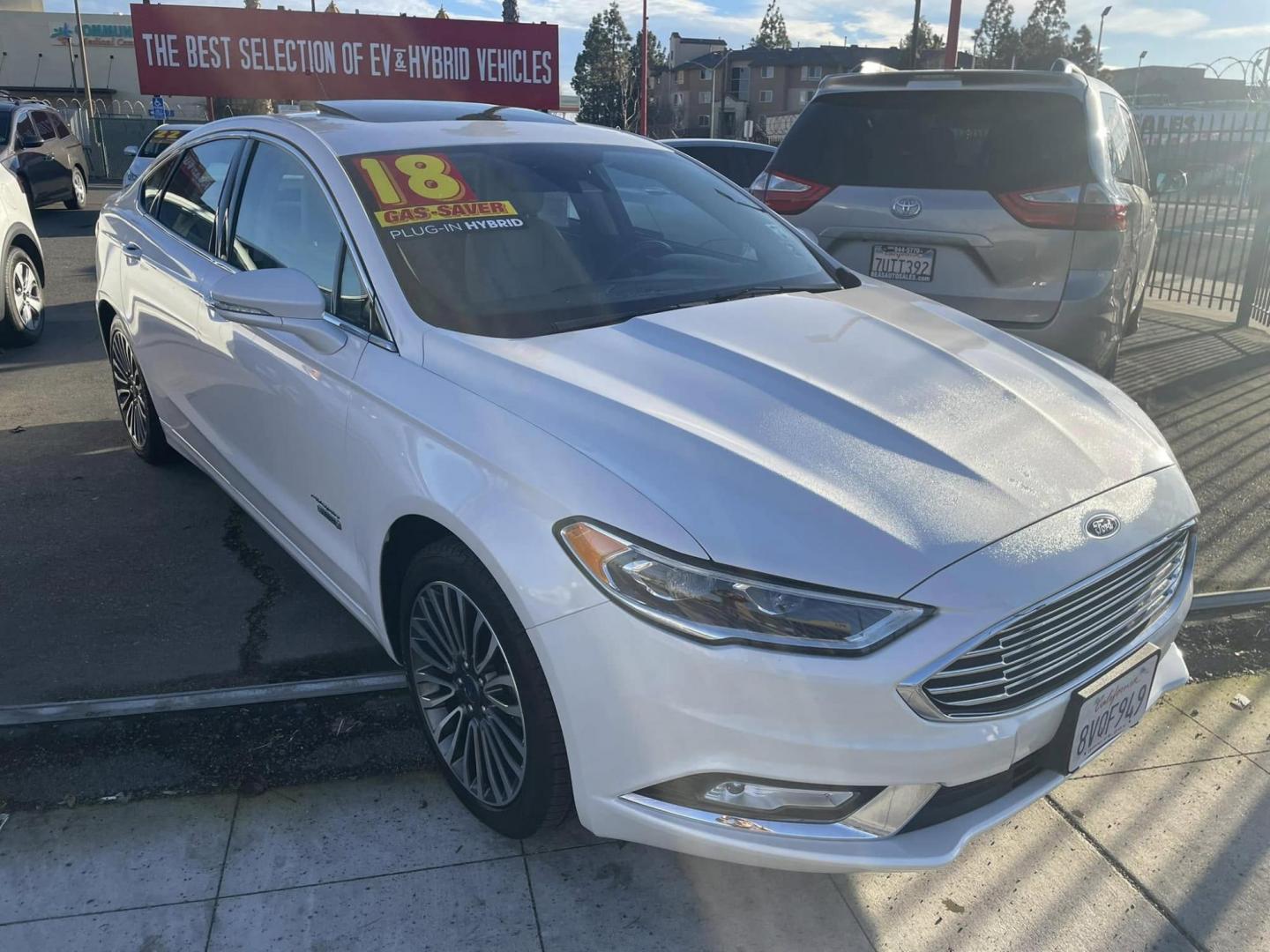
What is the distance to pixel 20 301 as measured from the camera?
748 cm

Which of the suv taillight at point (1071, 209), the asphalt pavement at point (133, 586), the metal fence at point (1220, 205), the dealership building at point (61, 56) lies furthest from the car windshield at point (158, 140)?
the dealership building at point (61, 56)

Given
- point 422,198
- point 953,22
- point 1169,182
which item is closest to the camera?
point 422,198

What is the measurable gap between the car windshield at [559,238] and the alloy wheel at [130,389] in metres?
2.40

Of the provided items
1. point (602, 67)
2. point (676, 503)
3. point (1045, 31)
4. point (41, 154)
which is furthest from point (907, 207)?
point (1045, 31)

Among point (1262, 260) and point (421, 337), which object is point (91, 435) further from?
point (1262, 260)

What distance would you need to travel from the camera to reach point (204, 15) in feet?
58.4

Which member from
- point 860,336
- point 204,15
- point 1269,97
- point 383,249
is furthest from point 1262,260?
point 204,15

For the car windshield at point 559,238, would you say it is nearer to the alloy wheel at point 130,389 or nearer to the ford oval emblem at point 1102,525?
the ford oval emblem at point 1102,525

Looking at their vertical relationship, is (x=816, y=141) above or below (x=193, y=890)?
above

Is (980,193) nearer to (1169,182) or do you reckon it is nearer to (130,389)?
(1169,182)

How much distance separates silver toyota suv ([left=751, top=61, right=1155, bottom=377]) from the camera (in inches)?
187

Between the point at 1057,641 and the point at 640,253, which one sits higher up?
the point at 640,253

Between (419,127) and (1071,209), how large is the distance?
3025 mm

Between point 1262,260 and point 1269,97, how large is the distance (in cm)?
1456
